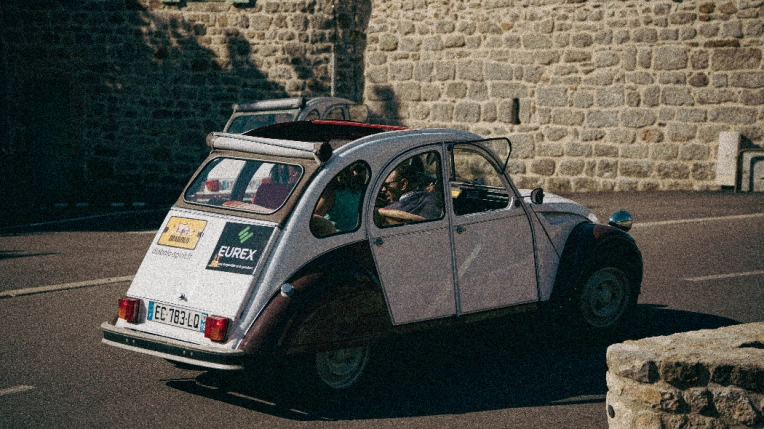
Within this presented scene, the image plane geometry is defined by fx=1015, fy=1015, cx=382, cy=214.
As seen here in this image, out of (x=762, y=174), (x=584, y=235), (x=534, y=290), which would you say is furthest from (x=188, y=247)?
(x=762, y=174)

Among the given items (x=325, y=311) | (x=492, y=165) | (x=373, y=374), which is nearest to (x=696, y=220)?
(x=492, y=165)

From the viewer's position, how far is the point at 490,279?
721cm

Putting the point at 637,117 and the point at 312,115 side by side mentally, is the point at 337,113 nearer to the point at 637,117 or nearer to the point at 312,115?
the point at 312,115

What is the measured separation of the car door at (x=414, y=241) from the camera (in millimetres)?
6656

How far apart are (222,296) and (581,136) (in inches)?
526

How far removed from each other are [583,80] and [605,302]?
11.0 meters

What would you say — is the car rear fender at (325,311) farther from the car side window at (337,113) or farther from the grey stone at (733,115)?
the grey stone at (733,115)

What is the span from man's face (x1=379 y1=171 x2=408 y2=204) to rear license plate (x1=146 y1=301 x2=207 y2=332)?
1492 mm

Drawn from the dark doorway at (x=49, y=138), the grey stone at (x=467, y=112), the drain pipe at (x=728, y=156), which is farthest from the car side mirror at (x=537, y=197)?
the dark doorway at (x=49, y=138)

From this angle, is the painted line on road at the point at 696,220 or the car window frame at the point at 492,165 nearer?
the car window frame at the point at 492,165

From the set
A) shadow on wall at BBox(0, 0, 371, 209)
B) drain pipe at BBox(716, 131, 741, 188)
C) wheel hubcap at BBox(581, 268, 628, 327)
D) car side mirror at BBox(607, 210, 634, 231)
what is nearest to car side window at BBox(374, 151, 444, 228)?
wheel hubcap at BBox(581, 268, 628, 327)

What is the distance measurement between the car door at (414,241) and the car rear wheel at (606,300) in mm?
1417

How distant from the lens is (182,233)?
679cm

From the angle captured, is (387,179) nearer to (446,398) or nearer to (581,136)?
(446,398)
